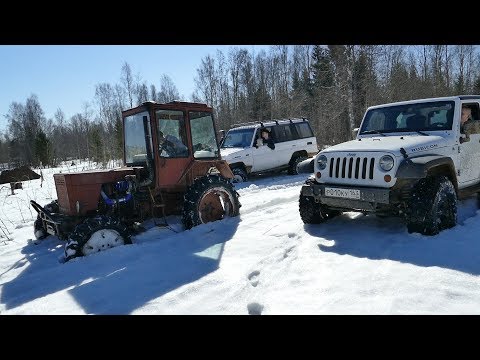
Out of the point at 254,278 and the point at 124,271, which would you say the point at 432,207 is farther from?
the point at 124,271

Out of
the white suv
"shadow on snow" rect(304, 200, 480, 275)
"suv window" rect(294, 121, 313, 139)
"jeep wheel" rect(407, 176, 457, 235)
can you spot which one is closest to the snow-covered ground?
"shadow on snow" rect(304, 200, 480, 275)

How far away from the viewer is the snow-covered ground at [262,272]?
307 cm

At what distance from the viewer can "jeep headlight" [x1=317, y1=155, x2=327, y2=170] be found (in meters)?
5.25

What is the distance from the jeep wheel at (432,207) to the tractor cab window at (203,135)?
364cm

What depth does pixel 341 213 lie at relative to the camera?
6.02 metres

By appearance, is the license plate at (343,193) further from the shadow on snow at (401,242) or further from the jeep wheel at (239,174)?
the jeep wheel at (239,174)

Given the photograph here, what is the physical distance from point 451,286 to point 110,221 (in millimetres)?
4113

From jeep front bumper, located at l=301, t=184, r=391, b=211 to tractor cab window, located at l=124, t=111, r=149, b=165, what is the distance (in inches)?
114

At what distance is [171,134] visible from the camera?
6031mm

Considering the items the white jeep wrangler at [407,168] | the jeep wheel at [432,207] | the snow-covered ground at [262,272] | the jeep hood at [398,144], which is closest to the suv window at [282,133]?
the white jeep wrangler at [407,168]

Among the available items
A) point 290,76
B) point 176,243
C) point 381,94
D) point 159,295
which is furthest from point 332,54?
point 159,295

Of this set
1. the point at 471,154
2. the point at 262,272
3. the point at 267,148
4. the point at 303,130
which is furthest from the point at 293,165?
the point at 262,272

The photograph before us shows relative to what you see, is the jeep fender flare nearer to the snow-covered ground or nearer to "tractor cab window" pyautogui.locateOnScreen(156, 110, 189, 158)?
the snow-covered ground
